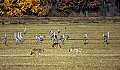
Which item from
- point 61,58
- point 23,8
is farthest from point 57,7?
point 61,58

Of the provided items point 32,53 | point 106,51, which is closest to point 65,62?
point 32,53

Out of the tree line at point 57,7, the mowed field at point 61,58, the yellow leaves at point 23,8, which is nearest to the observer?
the mowed field at point 61,58

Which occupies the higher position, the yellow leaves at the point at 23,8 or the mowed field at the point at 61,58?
the mowed field at the point at 61,58

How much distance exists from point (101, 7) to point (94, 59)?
4624 centimetres

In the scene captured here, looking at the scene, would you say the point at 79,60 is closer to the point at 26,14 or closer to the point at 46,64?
the point at 46,64

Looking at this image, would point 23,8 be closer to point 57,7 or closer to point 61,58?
point 57,7

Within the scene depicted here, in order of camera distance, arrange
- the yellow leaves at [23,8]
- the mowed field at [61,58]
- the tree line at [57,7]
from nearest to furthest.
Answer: the mowed field at [61,58], the yellow leaves at [23,8], the tree line at [57,7]

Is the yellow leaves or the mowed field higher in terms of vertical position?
the mowed field

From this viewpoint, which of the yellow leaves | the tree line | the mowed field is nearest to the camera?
the mowed field

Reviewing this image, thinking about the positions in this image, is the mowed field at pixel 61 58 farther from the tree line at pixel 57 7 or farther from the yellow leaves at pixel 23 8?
the tree line at pixel 57 7

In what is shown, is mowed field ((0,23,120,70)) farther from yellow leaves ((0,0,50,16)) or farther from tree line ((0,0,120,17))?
tree line ((0,0,120,17))

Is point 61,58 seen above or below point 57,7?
above

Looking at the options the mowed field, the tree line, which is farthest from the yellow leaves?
the mowed field

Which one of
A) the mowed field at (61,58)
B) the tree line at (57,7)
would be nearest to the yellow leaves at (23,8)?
the tree line at (57,7)
